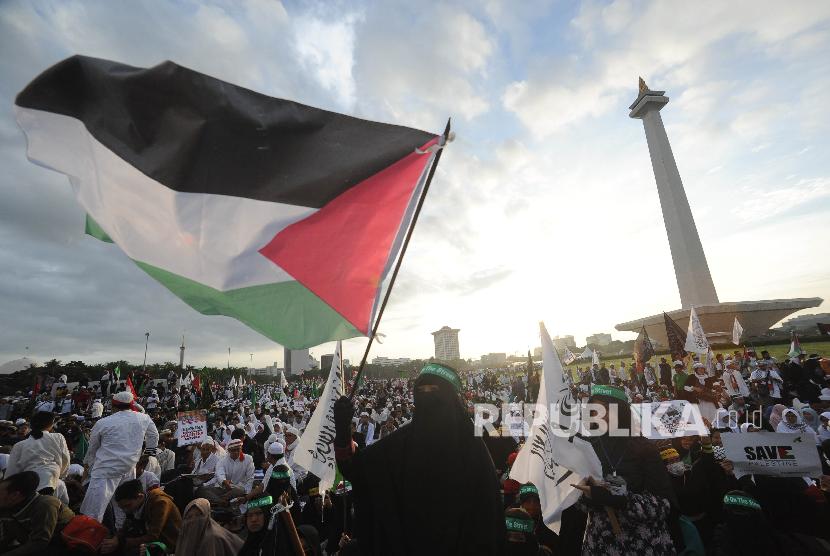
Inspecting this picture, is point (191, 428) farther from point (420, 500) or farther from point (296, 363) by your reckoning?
point (296, 363)

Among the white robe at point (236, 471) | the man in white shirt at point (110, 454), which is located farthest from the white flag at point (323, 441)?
the white robe at point (236, 471)

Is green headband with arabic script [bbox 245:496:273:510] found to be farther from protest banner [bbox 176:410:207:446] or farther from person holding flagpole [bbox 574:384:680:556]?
protest banner [bbox 176:410:207:446]

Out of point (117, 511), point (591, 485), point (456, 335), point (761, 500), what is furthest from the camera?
point (456, 335)

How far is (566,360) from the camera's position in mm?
22078

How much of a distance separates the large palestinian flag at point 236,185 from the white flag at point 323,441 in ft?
5.71

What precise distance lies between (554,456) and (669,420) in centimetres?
352

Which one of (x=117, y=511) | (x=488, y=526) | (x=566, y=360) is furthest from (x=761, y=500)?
(x=566, y=360)

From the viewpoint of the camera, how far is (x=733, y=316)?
1315 inches

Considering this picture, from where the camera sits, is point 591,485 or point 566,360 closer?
point 591,485

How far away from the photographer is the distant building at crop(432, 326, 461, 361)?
85.2m

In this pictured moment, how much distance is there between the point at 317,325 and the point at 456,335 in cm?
8708

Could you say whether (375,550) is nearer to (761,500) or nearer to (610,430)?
(610,430)

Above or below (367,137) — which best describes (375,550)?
below

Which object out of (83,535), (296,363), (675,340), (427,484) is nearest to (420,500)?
(427,484)
